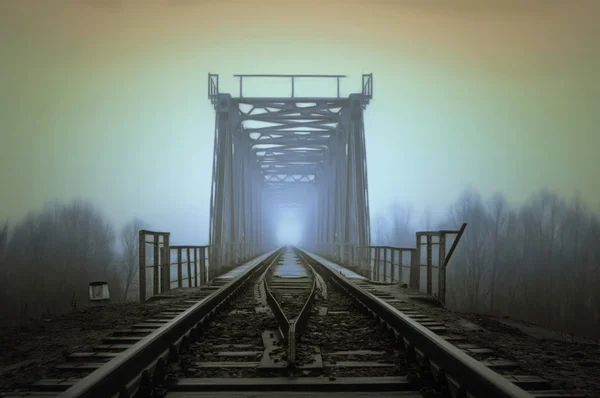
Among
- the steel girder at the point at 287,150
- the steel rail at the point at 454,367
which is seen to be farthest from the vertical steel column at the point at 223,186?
the steel rail at the point at 454,367

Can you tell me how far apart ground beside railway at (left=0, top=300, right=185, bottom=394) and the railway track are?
234 millimetres

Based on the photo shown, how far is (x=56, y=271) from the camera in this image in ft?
135

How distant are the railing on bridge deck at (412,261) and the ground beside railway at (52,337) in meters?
4.38

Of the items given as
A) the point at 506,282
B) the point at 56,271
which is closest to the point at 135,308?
the point at 56,271

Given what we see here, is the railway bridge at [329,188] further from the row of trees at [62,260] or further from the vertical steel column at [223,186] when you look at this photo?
the row of trees at [62,260]

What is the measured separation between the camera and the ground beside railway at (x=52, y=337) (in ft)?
10.6

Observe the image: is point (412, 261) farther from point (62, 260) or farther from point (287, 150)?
point (62, 260)

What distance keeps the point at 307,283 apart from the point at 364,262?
16.3 feet

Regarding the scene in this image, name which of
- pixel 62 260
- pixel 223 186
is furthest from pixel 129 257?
pixel 223 186

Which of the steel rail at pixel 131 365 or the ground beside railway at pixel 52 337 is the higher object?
the steel rail at pixel 131 365

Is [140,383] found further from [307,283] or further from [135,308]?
[307,283]

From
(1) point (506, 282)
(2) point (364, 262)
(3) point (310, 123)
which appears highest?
(3) point (310, 123)

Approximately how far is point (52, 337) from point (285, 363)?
2.71m

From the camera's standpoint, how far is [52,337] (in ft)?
15.0
